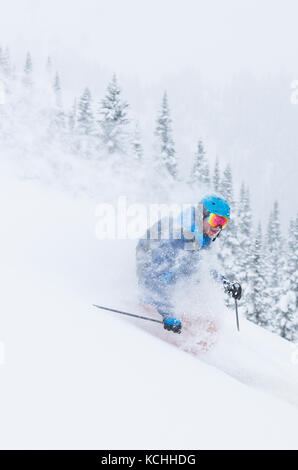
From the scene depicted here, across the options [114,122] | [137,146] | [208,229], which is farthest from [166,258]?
[137,146]

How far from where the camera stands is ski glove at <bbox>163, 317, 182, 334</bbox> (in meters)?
4.77

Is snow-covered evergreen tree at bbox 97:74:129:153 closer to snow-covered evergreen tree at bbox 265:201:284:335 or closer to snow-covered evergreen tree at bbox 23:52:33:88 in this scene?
snow-covered evergreen tree at bbox 265:201:284:335

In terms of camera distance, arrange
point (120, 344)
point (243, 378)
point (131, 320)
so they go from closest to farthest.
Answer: point (120, 344) → point (243, 378) → point (131, 320)

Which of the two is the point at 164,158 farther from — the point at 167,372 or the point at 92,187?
the point at 167,372

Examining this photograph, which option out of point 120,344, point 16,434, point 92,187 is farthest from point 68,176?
point 16,434

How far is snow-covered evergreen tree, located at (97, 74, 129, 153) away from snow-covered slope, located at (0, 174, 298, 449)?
2479 cm

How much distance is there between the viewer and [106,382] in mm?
2920

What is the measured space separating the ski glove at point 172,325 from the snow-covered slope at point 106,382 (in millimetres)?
429

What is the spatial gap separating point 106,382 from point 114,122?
93.6 feet

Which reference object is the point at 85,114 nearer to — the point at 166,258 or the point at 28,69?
the point at 28,69

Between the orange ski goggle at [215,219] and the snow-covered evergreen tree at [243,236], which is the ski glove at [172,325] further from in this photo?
the snow-covered evergreen tree at [243,236]

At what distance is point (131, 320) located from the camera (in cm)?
509

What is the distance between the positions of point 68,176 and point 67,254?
10851mm

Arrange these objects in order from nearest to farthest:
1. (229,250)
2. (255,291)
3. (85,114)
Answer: (255,291) → (229,250) → (85,114)
